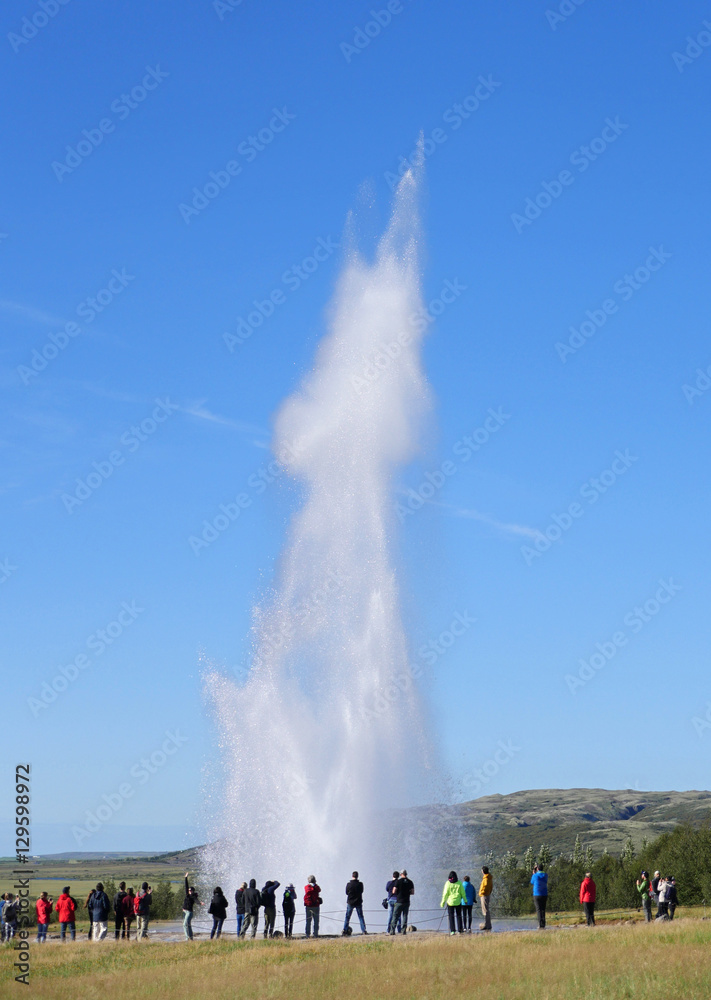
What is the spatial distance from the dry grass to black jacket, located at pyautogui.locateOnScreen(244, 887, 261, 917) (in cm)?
109

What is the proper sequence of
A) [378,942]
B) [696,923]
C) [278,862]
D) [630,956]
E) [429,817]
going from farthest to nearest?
[429,817] → [278,862] → [696,923] → [378,942] → [630,956]

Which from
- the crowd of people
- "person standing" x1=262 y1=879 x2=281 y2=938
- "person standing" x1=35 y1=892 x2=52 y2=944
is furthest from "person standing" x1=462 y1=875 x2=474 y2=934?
"person standing" x1=35 y1=892 x2=52 y2=944

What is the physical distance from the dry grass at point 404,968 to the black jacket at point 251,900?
3.59ft

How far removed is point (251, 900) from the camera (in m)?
30.4

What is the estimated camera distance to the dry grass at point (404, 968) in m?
21.2

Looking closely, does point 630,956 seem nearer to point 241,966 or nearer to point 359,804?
point 241,966

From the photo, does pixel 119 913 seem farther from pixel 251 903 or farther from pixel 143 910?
pixel 251 903

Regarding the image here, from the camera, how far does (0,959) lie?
1157 inches

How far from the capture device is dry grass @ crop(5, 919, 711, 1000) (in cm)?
2123

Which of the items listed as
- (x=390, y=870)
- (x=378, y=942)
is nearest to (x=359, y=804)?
(x=390, y=870)

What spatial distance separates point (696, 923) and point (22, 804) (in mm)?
20318

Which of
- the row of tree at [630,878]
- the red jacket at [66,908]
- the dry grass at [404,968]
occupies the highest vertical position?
the red jacket at [66,908]

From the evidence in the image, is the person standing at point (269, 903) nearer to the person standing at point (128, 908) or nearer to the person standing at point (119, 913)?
the person standing at point (128, 908)

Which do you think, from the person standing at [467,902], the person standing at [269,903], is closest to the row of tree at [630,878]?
the person standing at [467,902]
